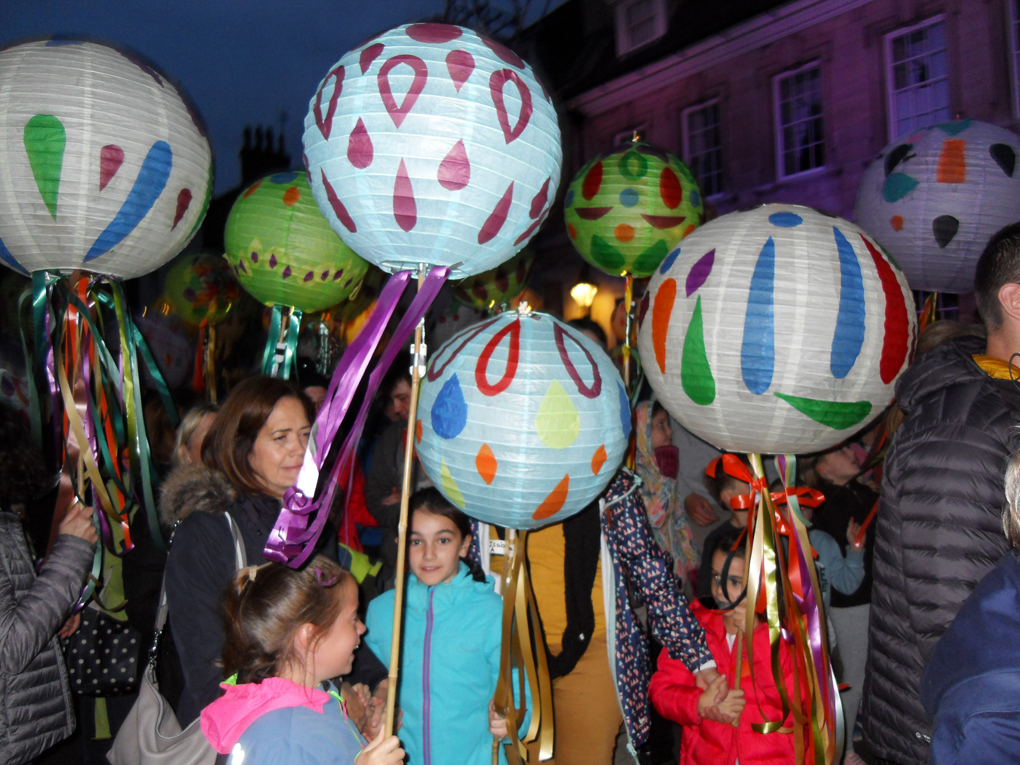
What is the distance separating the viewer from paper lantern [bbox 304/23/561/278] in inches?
63.6

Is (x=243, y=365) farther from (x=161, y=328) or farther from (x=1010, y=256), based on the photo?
(x=1010, y=256)

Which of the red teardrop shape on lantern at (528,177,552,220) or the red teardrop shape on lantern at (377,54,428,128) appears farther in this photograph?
the red teardrop shape on lantern at (528,177,552,220)

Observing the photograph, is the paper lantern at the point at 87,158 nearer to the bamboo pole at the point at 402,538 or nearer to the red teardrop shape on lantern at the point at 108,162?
the red teardrop shape on lantern at the point at 108,162

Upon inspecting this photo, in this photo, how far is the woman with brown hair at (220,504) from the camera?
5.85 ft

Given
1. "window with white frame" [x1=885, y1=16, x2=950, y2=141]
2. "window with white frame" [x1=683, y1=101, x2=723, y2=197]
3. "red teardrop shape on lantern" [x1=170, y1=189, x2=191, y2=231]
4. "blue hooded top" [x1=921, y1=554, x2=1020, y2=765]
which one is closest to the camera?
"blue hooded top" [x1=921, y1=554, x2=1020, y2=765]

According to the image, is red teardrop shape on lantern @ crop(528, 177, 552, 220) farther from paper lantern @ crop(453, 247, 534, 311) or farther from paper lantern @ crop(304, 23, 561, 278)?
paper lantern @ crop(453, 247, 534, 311)

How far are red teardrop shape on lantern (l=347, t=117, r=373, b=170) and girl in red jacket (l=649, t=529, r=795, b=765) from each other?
1740 mm

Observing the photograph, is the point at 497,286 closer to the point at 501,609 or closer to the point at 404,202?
the point at 501,609

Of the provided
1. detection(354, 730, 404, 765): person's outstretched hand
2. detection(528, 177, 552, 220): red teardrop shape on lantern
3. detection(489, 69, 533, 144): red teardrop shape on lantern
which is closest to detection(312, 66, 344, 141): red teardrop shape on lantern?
detection(489, 69, 533, 144): red teardrop shape on lantern

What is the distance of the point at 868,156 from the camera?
25.8 ft

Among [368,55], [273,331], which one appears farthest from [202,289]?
[368,55]

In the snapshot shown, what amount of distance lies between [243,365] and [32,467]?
16.7ft

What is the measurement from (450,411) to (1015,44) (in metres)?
7.46

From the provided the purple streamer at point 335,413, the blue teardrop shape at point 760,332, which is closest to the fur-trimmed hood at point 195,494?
the purple streamer at point 335,413
